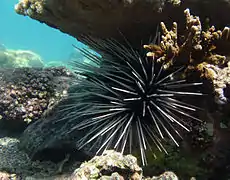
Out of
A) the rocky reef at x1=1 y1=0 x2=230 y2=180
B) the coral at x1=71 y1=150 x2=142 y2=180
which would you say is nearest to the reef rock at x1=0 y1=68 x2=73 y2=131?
the rocky reef at x1=1 y1=0 x2=230 y2=180

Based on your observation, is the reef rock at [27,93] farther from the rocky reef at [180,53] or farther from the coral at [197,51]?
the coral at [197,51]

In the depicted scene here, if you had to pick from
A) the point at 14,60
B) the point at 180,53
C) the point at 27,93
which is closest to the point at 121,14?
the point at 180,53

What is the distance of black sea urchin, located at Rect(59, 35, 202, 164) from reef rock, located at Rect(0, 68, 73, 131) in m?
1.84

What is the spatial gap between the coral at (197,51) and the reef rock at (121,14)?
1.23 feet

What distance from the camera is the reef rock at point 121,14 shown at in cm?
332

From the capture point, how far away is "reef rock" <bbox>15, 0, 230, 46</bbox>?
332 centimetres

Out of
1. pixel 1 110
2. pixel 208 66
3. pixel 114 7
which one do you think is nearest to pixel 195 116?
pixel 208 66

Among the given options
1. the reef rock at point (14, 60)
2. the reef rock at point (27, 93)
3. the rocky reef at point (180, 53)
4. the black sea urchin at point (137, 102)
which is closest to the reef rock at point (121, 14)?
the rocky reef at point (180, 53)

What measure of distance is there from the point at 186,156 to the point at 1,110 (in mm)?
3864

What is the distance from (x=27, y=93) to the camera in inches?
214

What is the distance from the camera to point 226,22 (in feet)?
11.6

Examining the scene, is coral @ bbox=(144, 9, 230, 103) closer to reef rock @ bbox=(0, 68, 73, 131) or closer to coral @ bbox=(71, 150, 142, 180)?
coral @ bbox=(71, 150, 142, 180)

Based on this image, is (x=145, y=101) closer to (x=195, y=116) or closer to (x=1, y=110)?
(x=195, y=116)

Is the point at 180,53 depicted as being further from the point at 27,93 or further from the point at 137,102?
the point at 27,93
